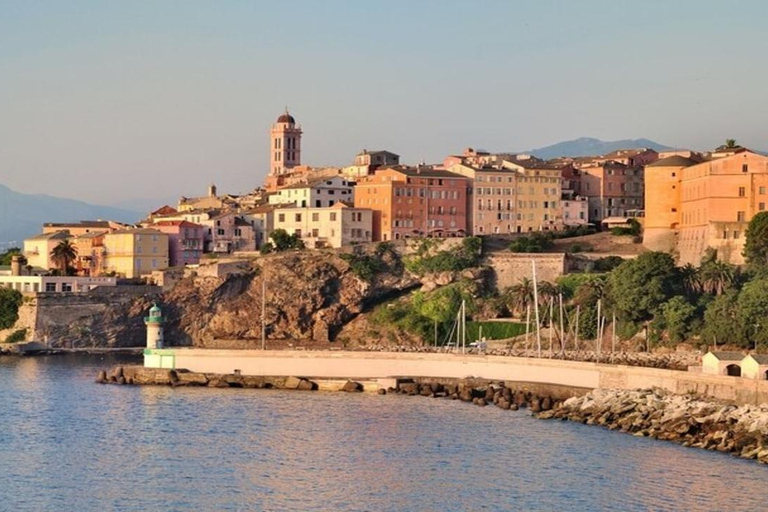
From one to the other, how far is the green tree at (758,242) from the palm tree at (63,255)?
38.8 metres

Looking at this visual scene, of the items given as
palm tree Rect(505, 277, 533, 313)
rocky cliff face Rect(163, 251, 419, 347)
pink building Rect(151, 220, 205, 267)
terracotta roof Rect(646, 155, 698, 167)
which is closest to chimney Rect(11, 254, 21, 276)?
pink building Rect(151, 220, 205, 267)

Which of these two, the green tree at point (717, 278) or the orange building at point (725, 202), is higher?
the orange building at point (725, 202)

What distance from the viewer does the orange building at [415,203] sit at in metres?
92.0

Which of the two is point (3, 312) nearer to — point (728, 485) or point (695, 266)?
point (695, 266)

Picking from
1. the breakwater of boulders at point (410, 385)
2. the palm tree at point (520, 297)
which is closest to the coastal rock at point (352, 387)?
the breakwater of boulders at point (410, 385)

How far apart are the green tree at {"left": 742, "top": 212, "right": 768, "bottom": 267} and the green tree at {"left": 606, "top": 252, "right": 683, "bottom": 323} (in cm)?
352

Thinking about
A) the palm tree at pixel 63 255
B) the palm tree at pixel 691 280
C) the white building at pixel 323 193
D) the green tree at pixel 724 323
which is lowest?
the green tree at pixel 724 323

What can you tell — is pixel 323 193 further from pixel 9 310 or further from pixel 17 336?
pixel 17 336

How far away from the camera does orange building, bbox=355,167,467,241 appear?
9200 centimetres

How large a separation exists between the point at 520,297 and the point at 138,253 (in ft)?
78.6

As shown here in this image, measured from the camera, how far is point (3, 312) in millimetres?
85062

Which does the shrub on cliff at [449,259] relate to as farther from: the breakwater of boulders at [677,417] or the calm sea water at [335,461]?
the breakwater of boulders at [677,417]

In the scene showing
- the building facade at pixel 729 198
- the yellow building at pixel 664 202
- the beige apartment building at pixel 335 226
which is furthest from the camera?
the beige apartment building at pixel 335 226

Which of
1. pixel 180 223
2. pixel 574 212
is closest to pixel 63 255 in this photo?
pixel 180 223
